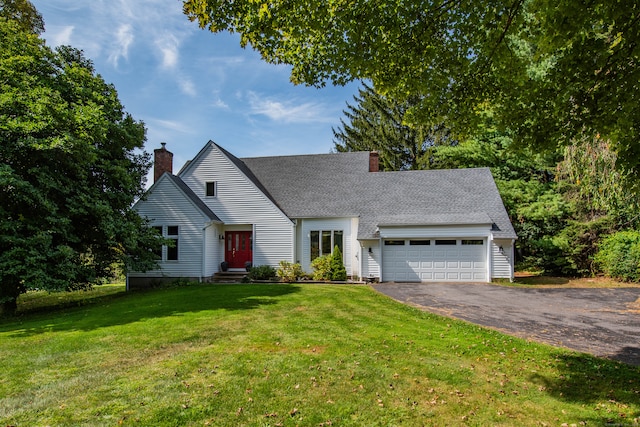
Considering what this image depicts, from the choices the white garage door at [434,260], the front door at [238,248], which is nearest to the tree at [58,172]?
the front door at [238,248]

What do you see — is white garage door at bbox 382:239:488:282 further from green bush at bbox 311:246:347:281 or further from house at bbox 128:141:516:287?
green bush at bbox 311:246:347:281

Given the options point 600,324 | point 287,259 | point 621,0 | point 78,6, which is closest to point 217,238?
point 287,259

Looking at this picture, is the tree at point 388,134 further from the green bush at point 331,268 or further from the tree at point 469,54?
the tree at point 469,54

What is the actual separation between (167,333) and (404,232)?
536 inches

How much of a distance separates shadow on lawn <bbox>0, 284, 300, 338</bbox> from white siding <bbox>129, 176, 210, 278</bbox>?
4788mm

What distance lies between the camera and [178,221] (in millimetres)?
19844

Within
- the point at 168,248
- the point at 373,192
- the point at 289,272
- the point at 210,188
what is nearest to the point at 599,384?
the point at 289,272

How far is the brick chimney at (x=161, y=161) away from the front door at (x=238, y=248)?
526 cm

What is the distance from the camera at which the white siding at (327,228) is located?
67.0ft

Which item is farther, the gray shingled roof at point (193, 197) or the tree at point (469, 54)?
the gray shingled roof at point (193, 197)

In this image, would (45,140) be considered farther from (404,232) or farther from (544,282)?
(544,282)

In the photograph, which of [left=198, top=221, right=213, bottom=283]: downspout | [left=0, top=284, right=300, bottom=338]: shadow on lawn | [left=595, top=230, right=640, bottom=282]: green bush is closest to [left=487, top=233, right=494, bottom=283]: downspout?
[left=595, top=230, right=640, bottom=282]: green bush

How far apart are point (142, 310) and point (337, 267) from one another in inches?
393

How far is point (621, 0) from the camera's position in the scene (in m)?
4.88
